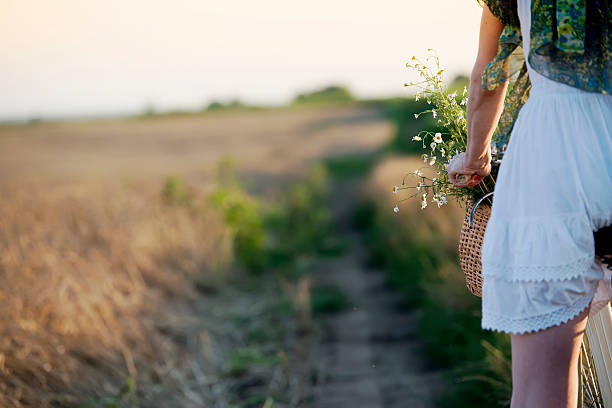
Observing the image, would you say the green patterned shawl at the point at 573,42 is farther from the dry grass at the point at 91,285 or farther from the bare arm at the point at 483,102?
the dry grass at the point at 91,285

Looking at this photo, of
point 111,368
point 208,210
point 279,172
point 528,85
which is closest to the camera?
point 528,85

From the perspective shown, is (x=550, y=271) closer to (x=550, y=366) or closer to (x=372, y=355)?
(x=550, y=366)

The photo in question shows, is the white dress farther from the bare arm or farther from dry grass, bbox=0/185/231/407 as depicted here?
dry grass, bbox=0/185/231/407

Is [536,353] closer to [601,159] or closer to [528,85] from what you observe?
[601,159]

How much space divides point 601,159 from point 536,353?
429 millimetres

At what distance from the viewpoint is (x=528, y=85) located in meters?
1.37

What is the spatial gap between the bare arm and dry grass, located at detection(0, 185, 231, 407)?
2654 mm

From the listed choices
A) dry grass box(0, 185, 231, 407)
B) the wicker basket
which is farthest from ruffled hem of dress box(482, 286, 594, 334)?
dry grass box(0, 185, 231, 407)

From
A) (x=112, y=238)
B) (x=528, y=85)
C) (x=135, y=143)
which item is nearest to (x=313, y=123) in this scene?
(x=135, y=143)

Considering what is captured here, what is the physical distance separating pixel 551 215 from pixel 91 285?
3757 mm

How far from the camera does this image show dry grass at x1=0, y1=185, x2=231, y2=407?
3.17 meters

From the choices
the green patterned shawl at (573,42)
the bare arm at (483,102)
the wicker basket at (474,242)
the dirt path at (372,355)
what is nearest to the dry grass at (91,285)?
the dirt path at (372,355)

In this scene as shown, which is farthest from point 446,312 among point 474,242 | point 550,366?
point 550,366

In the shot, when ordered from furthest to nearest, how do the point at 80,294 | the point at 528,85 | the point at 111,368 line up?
the point at 80,294 < the point at 111,368 < the point at 528,85
